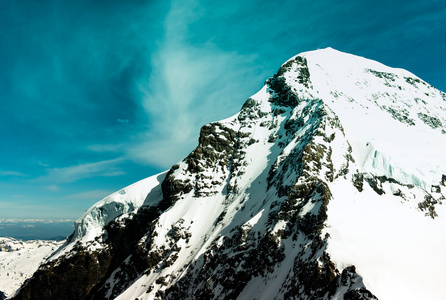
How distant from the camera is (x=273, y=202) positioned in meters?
71.4

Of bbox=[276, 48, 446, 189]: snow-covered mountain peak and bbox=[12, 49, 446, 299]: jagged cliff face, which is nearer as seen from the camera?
bbox=[12, 49, 446, 299]: jagged cliff face

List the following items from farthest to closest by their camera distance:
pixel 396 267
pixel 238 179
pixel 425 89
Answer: pixel 425 89 → pixel 238 179 → pixel 396 267

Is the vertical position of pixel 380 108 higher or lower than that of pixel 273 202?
higher

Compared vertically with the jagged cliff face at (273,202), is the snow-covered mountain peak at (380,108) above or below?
above

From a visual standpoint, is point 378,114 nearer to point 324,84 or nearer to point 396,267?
point 324,84

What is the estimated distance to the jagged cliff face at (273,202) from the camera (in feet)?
171

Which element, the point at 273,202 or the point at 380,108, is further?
the point at 380,108

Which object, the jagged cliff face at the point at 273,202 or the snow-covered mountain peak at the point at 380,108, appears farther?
the snow-covered mountain peak at the point at 380,108

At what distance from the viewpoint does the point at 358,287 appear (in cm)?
3272

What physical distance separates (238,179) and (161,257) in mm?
A: 40631

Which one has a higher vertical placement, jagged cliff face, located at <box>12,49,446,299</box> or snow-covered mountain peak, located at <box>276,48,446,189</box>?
snow-covered mountain peak, located at <box>276,48,446,189</box>

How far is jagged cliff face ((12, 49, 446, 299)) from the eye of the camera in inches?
2048

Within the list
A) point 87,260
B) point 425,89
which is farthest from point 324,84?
point 87,260

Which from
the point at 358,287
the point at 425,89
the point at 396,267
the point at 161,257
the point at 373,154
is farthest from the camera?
the point at 425,89
